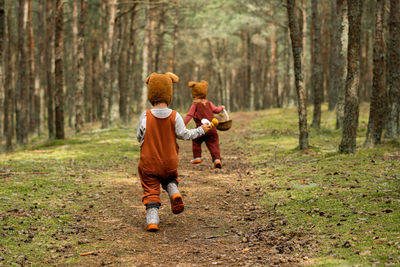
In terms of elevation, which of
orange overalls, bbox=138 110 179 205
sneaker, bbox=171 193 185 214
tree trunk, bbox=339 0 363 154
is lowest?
sneaker, bbox=171 193 185 214

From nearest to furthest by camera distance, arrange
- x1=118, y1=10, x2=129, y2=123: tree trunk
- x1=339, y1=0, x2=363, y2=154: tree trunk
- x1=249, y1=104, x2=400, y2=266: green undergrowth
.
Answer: x1=249, y1=104, x2=400, y2=266: green undergrowth → x1=339, y1=0, x2=363, y2=154: tree trunk → x1=118, y1=10, x2=129, y2=123: tree trunk

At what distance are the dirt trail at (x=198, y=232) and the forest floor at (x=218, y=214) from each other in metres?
0.01

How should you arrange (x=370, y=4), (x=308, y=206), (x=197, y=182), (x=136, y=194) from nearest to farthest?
(x=308, y=206) < (x=136, y=194) < (x=197, y=182) < (x=370, y=4)

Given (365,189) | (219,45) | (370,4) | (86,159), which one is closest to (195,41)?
(219,45)

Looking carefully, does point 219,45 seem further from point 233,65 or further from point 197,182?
point 197,182

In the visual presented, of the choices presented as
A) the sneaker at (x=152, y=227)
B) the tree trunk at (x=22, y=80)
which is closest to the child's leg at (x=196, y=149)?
the sneaker at (x=152, y=227)

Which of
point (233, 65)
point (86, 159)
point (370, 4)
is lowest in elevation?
point (86, 159)

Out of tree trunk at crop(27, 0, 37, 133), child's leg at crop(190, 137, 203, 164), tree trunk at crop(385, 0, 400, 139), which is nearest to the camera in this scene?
child's leg at crop(190, 137, 203, 164)

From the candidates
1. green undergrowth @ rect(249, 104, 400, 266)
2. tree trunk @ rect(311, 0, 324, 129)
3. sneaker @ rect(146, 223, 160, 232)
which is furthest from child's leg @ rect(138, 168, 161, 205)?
tree trunk @ rect(311, 0, 324, 129)

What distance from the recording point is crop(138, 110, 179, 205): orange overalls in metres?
5.92

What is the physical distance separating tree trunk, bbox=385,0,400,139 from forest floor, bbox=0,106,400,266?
0.96 meters

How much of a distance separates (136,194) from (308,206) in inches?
134

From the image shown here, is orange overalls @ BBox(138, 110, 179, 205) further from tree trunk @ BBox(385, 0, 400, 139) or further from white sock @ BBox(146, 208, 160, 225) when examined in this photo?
tree trunk @ BBox(385, 0, 400, 139)

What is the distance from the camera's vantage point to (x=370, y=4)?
28219mm
